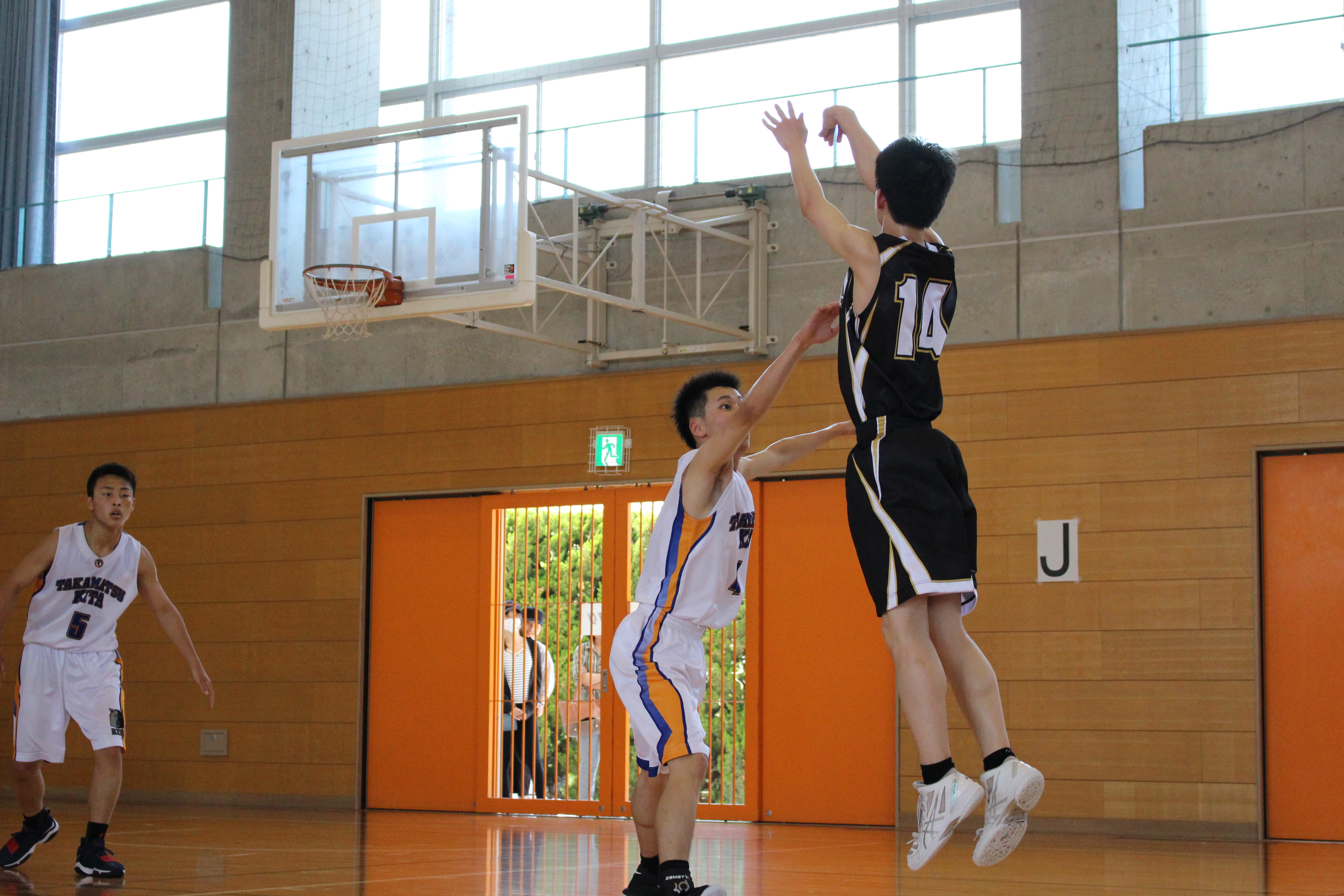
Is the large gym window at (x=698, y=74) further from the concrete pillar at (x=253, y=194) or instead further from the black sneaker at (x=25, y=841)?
the black sneaker at (x=25, y=841)

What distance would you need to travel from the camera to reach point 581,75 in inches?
456

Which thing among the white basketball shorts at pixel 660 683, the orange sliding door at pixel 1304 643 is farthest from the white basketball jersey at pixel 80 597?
the orange sliding door at pixel 1304 643

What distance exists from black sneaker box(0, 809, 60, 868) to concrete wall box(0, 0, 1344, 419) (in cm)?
Answer: 517

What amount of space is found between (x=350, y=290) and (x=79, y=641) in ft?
9.57

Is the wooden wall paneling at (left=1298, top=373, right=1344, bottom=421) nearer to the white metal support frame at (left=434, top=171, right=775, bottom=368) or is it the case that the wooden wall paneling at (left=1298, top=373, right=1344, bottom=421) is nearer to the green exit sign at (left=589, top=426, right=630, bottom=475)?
the white metal support frame at (left=434, top=171, right=775, bottom=368)

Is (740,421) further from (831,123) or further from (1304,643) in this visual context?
(1304,643)

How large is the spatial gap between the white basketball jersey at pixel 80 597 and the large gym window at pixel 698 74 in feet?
16.9

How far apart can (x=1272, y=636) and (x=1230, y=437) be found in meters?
1.17

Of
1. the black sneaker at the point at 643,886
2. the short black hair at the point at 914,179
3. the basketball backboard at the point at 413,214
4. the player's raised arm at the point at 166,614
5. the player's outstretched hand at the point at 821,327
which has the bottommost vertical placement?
the black sneaker at the point at 643,886

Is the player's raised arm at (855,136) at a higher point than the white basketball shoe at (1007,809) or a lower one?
higher

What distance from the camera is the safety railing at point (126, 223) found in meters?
11.8

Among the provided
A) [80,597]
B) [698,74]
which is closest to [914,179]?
[80,597]

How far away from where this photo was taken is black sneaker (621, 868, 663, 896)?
15.4ft

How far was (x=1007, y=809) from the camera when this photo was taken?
3.49m
